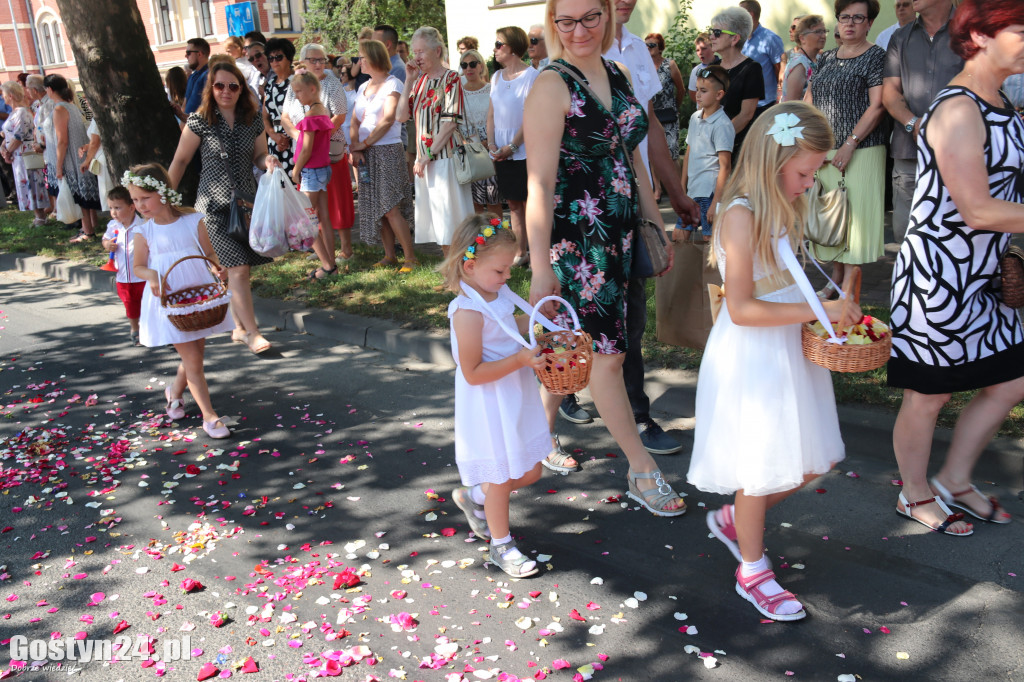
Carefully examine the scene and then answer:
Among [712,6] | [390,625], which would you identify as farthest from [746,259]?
[712,6]

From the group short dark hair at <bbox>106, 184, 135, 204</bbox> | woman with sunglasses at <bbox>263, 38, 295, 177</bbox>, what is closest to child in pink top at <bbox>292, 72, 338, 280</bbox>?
woman with sunglasses at <bbox>263, 38, 295, 177</bbox>

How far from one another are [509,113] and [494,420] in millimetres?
4841

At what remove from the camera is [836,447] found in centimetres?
314

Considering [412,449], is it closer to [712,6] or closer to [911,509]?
[911,509]

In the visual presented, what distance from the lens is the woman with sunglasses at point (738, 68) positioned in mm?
6844

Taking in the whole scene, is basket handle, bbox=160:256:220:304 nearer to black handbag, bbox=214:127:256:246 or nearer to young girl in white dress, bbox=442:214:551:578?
black handbag, bbox=214:127:256:246

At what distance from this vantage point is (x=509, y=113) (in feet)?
25.1

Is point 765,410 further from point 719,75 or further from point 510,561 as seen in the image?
point 719,75

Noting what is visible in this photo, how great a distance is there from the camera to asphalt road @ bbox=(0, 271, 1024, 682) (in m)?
3.02

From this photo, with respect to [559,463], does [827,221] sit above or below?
above

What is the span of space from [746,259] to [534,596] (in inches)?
61.3

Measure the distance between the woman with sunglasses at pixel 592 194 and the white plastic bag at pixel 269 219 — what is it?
337cm

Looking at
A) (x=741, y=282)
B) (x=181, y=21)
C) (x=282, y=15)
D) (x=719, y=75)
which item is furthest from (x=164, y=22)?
(x=741, y=282)

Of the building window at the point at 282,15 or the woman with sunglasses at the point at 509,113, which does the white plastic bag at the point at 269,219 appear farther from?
the building window at the point at 282,15
